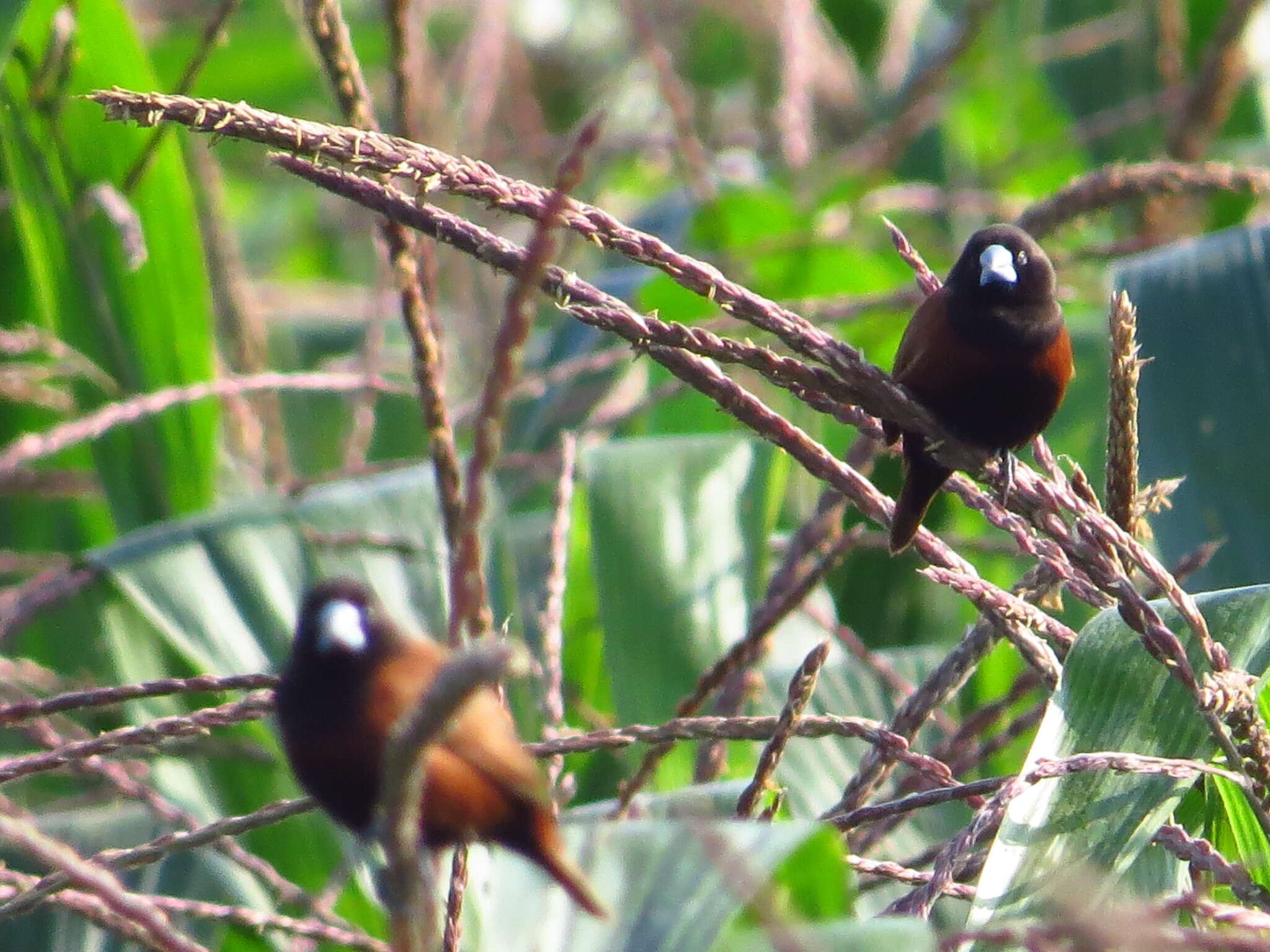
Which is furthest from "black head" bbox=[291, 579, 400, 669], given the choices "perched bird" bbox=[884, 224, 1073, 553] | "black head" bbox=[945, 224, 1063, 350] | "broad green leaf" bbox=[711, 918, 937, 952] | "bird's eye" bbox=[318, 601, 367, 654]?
"black head" bbox=[945, 224, 1063, 350]

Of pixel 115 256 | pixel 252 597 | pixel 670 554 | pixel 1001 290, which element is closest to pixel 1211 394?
pixel 1001 290

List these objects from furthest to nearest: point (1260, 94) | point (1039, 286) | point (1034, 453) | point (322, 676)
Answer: point (1260, 94) < point (1039, 286) < point (1034, 453) < point (322, 676)

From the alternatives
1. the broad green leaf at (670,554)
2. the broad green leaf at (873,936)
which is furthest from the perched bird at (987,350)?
the broad green leaf at (873,936)

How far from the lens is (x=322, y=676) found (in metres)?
1.23

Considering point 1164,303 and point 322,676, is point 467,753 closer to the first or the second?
point 322,676

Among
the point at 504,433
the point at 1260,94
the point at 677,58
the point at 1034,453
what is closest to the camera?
the point at 1034,453

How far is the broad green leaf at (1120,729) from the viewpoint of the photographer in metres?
1.25

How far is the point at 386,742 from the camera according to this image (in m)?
1.17

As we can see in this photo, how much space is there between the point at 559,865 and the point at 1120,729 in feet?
1.55

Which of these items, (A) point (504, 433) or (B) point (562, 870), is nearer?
(B) point (562, 870)

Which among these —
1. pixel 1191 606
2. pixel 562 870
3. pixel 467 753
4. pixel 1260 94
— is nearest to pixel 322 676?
pixel 467 753

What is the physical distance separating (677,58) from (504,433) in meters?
3.60

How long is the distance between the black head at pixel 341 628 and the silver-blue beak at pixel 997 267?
35.3 inches

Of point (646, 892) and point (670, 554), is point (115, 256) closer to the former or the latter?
point (670, 554)
